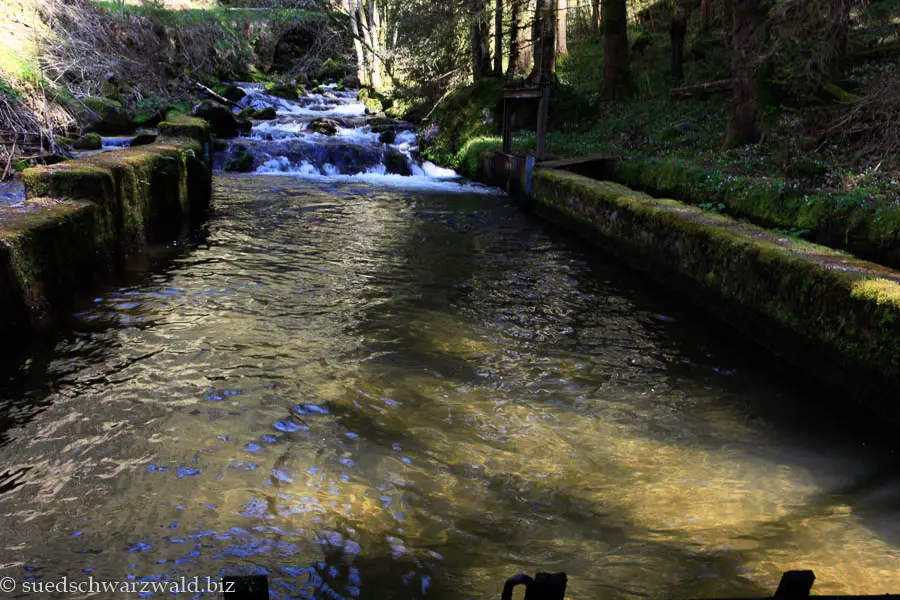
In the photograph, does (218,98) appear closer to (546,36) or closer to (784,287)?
(546,36)

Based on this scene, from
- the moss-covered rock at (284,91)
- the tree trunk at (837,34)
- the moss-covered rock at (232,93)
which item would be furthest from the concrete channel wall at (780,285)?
the moss-covered rock at (284,91)

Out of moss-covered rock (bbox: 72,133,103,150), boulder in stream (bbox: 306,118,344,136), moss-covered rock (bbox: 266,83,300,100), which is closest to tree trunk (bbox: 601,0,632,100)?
boulder in stream (bbox: 306,118,344,136)

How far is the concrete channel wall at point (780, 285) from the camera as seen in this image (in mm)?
5137

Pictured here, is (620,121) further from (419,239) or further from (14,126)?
(14,126)

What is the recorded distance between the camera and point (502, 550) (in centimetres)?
357

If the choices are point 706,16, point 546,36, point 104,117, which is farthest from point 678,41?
point 104,117

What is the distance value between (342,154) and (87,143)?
6.83m

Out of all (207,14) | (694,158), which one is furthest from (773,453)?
(207,14)

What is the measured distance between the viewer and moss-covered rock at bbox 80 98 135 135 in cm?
1795

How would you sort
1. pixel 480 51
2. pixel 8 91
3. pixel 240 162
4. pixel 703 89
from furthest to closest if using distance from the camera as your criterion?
pixel 480 51 < pixel 240 162 < pixel 703 89 < pixel 8 91

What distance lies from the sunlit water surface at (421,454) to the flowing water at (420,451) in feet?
0.06

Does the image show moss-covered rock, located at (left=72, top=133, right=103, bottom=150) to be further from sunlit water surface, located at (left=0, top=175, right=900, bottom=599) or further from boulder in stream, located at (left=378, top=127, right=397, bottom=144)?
sunlit water surface, located at (left=0, top=175, right=900, bottom=599)

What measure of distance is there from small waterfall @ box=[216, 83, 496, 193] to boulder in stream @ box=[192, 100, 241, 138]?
735mm

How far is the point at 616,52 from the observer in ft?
62.7
